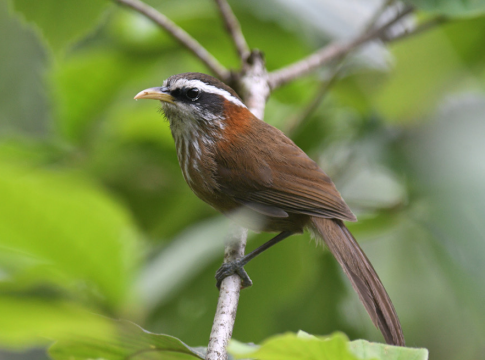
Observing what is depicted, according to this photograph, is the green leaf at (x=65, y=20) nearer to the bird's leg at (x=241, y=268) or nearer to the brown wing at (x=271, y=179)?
the brown wing at (x=271, y=179)

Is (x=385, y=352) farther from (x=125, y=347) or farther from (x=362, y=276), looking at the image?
(x=362, y=276)

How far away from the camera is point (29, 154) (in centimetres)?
322

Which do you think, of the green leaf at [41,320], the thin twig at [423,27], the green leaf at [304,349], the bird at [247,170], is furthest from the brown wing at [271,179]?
the green leaf at [41,320]

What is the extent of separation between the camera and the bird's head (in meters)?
2.98

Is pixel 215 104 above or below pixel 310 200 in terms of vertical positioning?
above

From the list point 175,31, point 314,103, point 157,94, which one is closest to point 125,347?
point 157,94

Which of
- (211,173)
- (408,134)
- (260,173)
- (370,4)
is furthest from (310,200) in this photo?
(370,4)

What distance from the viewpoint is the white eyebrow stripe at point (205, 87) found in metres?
2.97

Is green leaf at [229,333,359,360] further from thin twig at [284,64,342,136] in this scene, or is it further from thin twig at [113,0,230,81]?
thin twig at [284,64,342,136]

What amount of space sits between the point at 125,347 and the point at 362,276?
1.48 meters

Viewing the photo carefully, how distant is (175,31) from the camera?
3090 mm

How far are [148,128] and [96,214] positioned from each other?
219cm

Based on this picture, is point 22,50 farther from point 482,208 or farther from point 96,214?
point 482,208

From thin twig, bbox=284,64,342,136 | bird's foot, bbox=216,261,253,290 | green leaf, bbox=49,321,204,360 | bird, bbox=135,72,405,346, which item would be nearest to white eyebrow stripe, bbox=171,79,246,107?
bird, bbox=135,72,405,346
